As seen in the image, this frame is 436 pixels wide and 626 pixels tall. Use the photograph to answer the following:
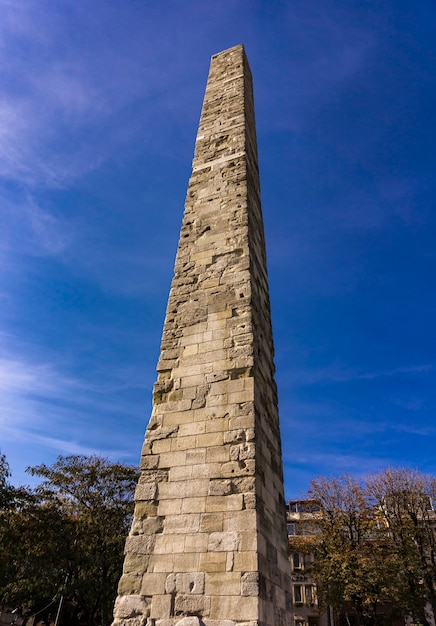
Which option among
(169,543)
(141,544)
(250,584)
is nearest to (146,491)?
(141,544)

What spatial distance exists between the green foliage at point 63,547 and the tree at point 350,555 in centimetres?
991

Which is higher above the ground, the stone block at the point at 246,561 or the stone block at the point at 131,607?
the stone block at the point at 246,561

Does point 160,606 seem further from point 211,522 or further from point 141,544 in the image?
point 211,522

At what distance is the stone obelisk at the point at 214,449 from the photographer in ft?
16.1

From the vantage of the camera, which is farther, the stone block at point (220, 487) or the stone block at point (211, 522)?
the stone block at point (220, 487)

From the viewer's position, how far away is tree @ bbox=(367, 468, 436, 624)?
19500 millimetres

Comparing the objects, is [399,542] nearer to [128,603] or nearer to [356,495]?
[356,495]

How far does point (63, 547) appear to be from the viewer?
17.0 metres

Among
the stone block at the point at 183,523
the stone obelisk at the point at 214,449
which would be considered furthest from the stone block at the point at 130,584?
the stone block at the point at 183,523

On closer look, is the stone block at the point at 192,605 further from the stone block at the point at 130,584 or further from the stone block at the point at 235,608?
the stone block at the point at 130,584

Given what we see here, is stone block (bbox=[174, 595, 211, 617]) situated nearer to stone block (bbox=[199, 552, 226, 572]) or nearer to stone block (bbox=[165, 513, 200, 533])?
stone block (bbox=[199, 552, 226, 572])

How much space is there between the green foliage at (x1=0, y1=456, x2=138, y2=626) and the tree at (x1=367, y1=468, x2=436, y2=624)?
12.8 metres

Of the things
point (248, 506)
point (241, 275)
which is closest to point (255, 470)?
point (248, 506)

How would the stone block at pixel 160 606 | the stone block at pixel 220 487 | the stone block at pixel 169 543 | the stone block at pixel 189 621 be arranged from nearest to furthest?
the stone block at pixel 189 621 → the stone block at pixel 160 606 → the stone block at pixel 169 543 → the stone block at pixel 220 487
